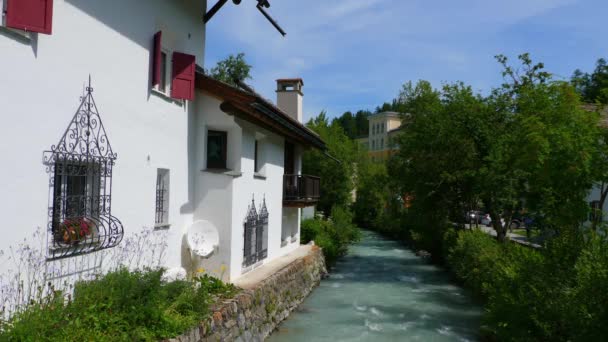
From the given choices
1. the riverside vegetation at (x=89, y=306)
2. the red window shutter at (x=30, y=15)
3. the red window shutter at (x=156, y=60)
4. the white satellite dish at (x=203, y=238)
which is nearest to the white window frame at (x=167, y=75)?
the red window shutter at (x=156, y=60)

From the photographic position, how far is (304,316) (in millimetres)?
13281

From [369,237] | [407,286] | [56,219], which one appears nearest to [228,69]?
[369,237]

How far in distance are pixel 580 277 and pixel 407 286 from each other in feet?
37.5

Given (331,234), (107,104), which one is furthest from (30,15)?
(331,234)

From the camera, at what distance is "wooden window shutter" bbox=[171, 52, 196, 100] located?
398 inches

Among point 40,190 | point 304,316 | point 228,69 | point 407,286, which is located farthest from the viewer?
point 228,69

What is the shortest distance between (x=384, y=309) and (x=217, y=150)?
6525 millimetres

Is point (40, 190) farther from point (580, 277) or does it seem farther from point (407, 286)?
point (407, 286)

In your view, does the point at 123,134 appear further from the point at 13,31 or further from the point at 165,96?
the point at 13,31

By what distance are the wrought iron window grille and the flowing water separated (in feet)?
5.86

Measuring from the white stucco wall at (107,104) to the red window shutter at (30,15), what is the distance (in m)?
0.19

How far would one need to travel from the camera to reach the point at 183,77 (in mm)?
10234

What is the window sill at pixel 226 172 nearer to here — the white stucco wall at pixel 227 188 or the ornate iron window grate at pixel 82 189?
the white stucco wall at pixel 227 188

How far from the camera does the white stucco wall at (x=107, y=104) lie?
5.87 m
